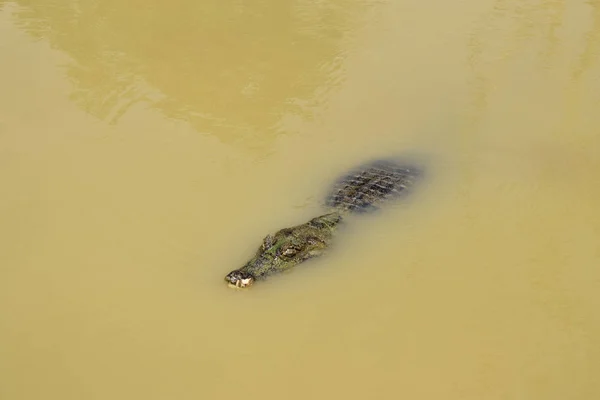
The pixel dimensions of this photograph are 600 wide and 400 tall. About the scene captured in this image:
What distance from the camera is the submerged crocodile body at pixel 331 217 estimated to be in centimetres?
538

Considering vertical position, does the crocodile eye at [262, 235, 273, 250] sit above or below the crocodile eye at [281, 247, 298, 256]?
above

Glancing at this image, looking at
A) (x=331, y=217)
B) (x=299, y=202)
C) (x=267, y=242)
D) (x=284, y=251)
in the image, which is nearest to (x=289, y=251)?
(x=284, y=251)

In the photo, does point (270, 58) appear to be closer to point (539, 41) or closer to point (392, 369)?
point (539, 41)

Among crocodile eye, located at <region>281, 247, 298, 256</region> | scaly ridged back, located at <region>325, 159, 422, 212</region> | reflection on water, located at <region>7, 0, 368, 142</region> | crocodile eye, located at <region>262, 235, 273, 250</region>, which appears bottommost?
crocodile eye, located at <region>281, 247, 298, 256</region>

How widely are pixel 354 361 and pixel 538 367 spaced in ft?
4.36

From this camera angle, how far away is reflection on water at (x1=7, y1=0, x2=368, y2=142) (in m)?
7.89

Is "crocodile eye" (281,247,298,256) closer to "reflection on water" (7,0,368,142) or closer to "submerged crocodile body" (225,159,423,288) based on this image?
"submerged crocodile body" (225,159,423,288)

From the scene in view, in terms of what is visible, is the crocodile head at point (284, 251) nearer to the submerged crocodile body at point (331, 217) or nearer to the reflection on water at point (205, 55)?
the submerged crocodile body at point (331, 217)

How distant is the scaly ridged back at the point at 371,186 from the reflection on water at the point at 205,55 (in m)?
1.38

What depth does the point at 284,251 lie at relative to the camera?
5.44 metres

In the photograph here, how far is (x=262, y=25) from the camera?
9828mm

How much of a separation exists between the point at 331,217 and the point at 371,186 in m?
0.59

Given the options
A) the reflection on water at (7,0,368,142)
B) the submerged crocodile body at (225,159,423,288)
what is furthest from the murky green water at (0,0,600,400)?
the submerged crocodile body at (225,159,423,288)

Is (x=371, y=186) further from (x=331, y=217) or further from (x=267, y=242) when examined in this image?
(x=267, y=242)
